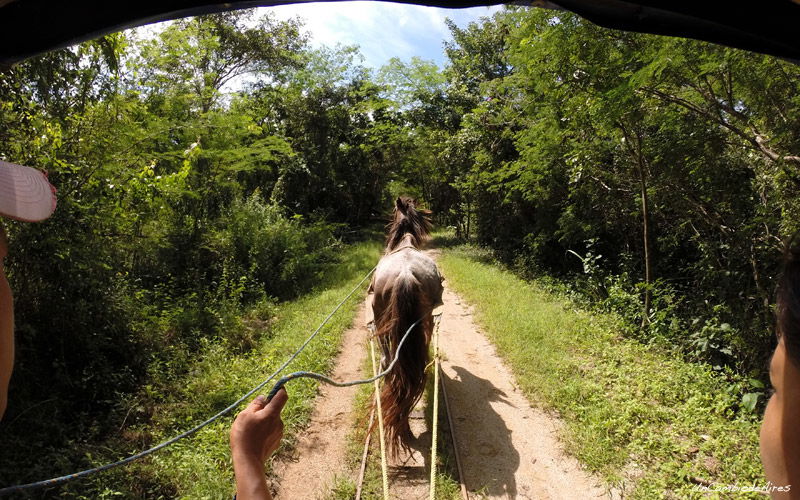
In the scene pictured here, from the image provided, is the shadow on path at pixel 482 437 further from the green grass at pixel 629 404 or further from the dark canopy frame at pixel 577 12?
the dark canopy frame at pixel 577 12

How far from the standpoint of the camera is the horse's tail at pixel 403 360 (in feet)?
12.1

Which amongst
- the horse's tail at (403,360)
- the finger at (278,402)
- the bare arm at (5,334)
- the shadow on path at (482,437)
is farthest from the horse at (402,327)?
the bare arm at (5,334)

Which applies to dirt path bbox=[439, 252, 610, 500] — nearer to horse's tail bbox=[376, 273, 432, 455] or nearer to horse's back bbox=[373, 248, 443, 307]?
horse's tail bbox=[376, 273, 432, 455]

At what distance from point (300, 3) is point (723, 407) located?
201 inches

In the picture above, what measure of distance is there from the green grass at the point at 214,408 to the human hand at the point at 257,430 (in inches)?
103

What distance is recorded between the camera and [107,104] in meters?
4.73

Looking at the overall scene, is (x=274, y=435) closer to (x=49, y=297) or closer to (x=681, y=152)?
A: (x=49, y=297)

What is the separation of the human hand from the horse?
2.60 meters

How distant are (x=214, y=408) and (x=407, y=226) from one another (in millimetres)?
3184

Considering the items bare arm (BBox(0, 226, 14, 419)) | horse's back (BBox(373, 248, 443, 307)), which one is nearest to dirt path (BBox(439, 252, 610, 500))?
horse's back (BBox(373, 248, 443, 307))

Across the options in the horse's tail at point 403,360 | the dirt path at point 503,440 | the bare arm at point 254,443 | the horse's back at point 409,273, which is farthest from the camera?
the horse's back at point 409,273

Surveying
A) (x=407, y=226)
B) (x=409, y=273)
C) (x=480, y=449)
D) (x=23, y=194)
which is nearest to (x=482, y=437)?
(x=480, y=449)

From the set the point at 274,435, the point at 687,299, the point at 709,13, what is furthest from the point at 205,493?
the point at 687,299

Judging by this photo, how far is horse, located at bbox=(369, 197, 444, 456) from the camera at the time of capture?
3.72 metres
